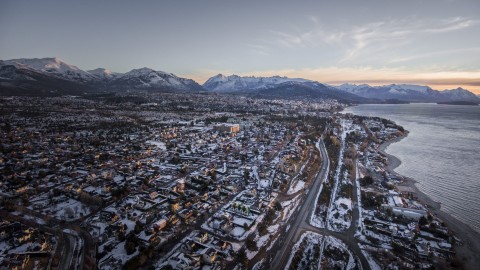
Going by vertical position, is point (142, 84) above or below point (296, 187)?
above

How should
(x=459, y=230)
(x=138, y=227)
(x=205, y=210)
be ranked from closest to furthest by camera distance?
(x=138, y=227) < (x=459, y=230) < (x=205, y=210)

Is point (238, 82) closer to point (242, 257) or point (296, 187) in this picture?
point (296, 187)

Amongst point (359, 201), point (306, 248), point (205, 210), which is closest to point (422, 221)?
point (359, 201)

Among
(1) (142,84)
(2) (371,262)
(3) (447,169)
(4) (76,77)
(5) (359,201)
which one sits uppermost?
(4) (76,77)

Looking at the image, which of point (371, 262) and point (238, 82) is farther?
point (238, 82)

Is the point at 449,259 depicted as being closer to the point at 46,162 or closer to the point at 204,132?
the point at 46,162

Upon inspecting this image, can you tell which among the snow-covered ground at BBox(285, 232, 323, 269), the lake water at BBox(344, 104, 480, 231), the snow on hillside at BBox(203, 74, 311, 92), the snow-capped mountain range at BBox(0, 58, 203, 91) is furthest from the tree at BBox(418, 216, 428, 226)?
the snow on hillside at BBox(203, 74, 311, 92)

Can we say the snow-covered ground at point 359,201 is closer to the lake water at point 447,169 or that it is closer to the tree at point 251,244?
the lake water at point 447,169

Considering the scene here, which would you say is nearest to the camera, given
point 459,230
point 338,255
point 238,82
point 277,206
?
point 338,255
